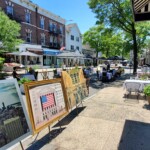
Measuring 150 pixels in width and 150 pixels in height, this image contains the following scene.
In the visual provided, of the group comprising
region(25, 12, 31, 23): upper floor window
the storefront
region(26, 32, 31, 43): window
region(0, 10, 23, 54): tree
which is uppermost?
region(25, 12, 31, 23): upper floor window

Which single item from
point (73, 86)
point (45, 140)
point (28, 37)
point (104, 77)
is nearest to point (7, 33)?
point (104, 77)

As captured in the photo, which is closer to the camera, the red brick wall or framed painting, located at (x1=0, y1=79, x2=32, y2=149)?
framed painting, located at (x1=0, y1=79, x2=32, y2=149)

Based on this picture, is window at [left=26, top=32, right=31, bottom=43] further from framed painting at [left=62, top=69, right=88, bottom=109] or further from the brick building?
framed painting at [left=62, top=69, right=88, bottom=109]

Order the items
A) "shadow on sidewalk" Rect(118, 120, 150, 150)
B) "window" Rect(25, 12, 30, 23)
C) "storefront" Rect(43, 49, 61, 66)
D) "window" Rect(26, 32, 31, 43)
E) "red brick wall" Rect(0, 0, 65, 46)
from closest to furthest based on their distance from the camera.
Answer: "shadow on sidewalk" Rect(118, 120, 150, 150), "red brick wall" Rect(0, 0, 65, 46), "window" Rect(25, 12, 30, 23), "window" Rect(26, 32, 31, 43), "storefront" Rect(43, 49, 61, 66)

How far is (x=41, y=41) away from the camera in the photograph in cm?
3225

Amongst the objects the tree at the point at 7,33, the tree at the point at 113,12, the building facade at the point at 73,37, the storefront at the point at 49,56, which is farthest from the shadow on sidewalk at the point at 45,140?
the building facade at the point at 73,37

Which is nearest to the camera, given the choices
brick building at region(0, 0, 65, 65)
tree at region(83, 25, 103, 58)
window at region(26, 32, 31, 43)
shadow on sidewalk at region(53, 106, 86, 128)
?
shadow on sidewalk at region(53, 106, 86, 128)

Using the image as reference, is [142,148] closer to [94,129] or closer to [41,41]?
[94,129]

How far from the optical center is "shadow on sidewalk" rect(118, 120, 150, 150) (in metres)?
3.79

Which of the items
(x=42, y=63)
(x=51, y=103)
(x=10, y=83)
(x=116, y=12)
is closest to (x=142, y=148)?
(x=51, y=103)

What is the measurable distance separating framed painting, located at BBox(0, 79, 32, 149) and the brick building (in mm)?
24551

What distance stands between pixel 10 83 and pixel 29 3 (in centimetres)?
2902

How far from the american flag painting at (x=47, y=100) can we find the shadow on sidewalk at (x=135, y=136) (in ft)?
6.19

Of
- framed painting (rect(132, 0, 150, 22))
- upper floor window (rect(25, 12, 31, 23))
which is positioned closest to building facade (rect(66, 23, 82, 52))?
upper floor window (rect(25, 12, 31, 23))
